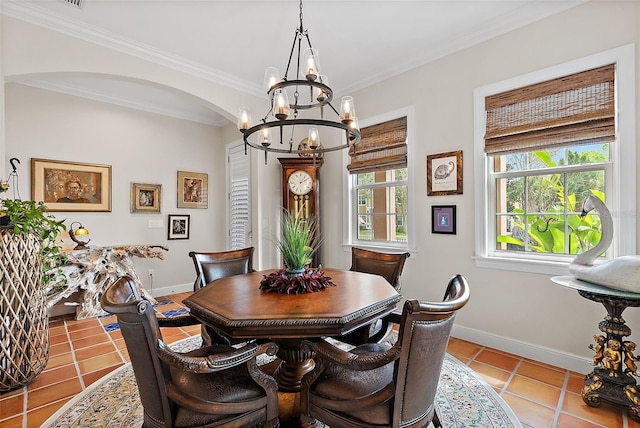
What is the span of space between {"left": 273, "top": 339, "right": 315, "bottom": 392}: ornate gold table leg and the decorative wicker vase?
1.85m

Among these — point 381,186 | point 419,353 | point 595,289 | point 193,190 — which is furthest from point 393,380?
point 193,190

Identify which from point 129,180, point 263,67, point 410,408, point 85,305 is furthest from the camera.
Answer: point 129,180

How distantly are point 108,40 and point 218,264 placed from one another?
7.65 ft

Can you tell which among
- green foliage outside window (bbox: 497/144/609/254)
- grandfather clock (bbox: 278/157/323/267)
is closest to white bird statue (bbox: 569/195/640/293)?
green foliage outside window (bbox: 497/144/609/254)

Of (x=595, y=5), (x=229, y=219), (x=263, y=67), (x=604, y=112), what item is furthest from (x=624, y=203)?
(x=229, y=219)

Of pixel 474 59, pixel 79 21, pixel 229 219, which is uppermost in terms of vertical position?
A: pixel 79 21

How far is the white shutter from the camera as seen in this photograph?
473 cm

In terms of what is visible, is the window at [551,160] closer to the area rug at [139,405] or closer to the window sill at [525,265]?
the window sill at [525,265]

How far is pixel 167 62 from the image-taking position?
3260 millimetres

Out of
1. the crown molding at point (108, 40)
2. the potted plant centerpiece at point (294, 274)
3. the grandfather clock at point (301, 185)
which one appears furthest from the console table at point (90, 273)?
the potted plant centerpiece at point (294, 274)

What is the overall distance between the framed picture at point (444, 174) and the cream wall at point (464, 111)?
0.07m

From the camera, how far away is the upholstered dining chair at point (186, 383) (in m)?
1.18

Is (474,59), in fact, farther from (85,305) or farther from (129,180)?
(85,305)

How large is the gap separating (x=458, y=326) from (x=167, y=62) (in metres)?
4.06
